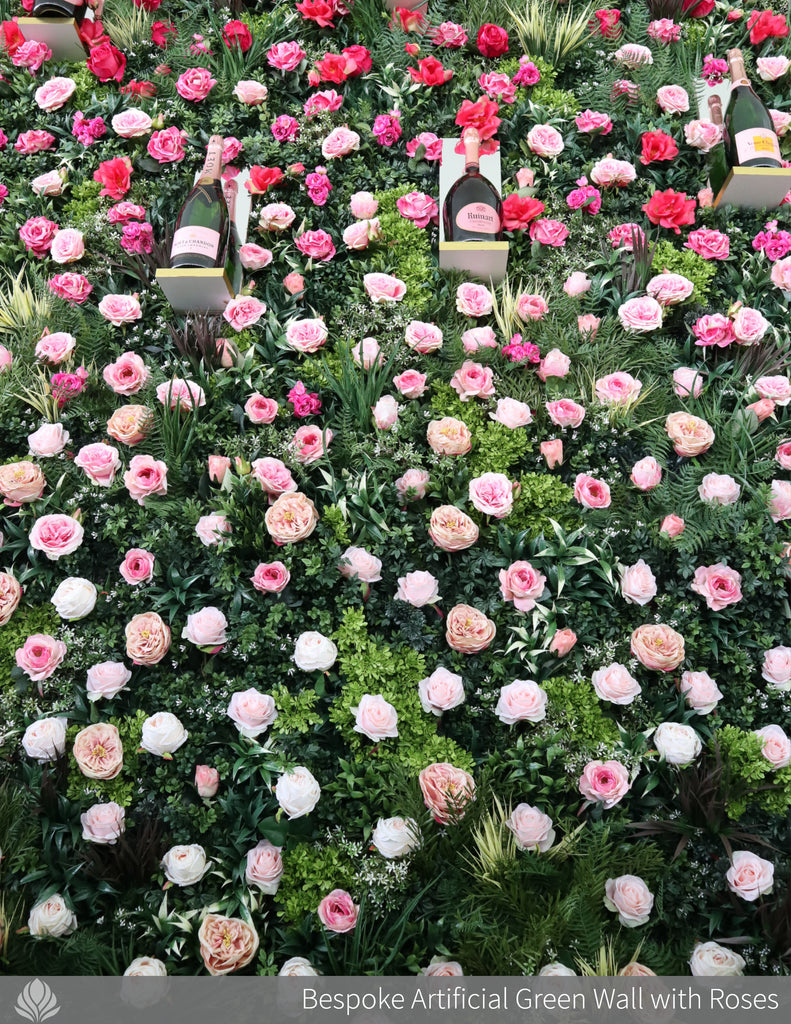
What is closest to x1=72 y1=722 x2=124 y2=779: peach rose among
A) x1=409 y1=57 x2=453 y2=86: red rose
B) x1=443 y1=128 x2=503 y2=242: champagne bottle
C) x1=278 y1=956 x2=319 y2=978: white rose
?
x1=278 y1=956 x2=319 y2=978: white rose

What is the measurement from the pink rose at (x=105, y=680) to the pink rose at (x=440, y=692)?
0.67 metres

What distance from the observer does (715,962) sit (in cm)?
129

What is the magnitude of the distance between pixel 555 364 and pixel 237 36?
1.75 meters

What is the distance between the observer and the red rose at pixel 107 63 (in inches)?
99.3

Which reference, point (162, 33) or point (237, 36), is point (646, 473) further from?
point (162, 33)

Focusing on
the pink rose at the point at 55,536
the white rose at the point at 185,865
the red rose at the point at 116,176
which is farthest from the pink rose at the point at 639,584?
the red rose at the point at 116,176

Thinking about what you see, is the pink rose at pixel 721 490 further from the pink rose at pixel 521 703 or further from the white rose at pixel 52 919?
the white rose at pixel 52 919

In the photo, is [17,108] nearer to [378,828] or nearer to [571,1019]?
[378,828]

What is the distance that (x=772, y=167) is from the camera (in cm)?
213

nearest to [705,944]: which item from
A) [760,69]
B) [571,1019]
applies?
[571,1019]

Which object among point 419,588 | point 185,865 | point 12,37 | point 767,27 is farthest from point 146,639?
point 767,27

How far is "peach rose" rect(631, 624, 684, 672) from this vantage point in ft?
5.11

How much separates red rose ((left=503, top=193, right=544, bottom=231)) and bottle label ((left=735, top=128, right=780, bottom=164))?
0.63m

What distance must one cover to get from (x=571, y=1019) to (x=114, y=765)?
0.98 meters
